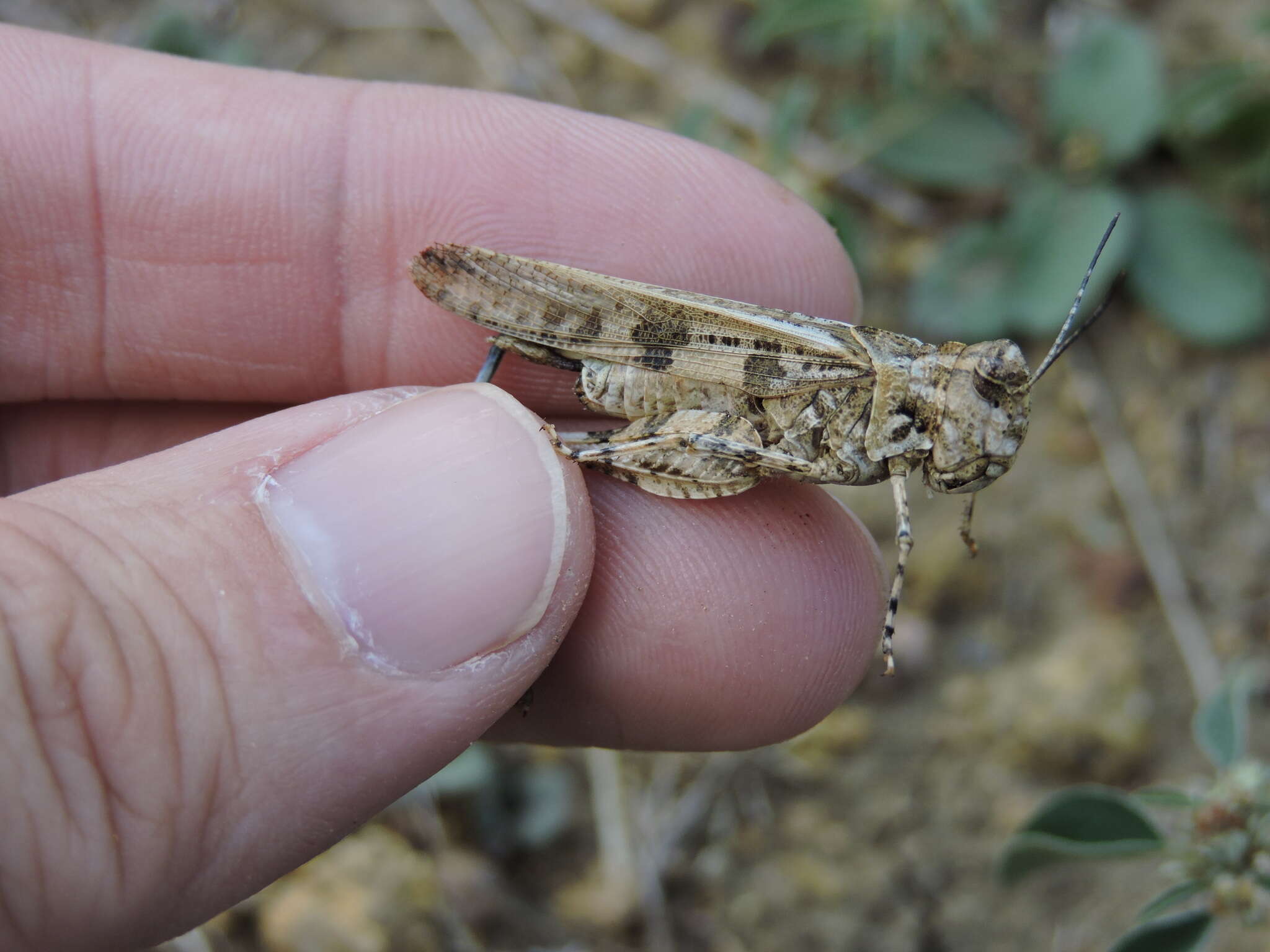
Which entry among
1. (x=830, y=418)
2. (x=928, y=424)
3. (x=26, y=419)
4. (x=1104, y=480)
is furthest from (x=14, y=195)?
(x=1104, y=480)

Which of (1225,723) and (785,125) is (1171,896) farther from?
(785,125)

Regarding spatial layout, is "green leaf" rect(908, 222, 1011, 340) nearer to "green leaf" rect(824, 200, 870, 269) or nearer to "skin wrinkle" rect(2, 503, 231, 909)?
"green leaf" rect(824, 200, 870, 269)

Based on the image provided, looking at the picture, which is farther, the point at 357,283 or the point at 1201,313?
the point at 1201,313

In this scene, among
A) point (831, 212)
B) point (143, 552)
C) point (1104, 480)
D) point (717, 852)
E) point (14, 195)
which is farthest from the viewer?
point (1104, 480)

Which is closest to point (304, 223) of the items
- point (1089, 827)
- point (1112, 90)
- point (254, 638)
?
point (254, 638)

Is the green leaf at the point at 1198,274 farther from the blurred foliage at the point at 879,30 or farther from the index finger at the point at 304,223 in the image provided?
the index finger at the point at 304,223

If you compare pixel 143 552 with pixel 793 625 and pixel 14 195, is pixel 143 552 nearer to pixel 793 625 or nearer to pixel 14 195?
pixel 14 195

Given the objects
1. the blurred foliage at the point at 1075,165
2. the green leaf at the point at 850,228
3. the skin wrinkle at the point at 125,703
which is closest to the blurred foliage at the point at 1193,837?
the green leaf at the point at 850,228

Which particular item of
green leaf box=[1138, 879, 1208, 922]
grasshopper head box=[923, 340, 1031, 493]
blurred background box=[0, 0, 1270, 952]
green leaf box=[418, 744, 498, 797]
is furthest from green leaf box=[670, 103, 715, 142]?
green leaf box=[1138, 879, 1208, 922]
